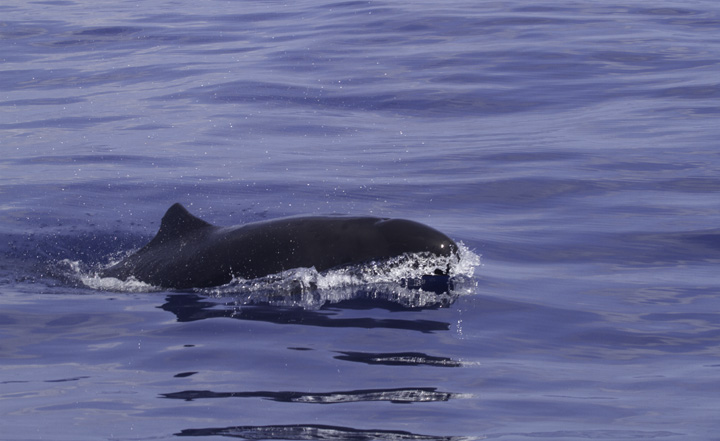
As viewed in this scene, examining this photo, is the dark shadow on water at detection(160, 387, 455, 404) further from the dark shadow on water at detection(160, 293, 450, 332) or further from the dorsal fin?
the dorsal fin

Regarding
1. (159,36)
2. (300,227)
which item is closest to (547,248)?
(300,227)

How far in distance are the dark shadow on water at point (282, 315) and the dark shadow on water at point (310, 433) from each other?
2.32 metres

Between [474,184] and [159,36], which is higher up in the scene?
[159,36]

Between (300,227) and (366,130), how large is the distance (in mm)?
10162

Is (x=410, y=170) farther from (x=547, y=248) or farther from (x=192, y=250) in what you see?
(x=192, y=250)

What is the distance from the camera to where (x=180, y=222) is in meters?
11.0

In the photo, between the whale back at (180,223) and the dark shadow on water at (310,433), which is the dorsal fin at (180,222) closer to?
the whale back at (180,223)

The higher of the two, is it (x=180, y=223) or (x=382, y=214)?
(x=180, y=223)

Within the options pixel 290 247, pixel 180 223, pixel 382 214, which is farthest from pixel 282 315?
pixel 382 214

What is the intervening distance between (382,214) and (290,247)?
12.7 ft

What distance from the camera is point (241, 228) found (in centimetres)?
1060

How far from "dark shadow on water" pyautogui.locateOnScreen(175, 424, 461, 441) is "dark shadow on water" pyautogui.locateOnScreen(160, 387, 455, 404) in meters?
0.54

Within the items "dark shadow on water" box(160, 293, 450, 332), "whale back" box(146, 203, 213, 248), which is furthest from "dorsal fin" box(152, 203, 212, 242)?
"dark shadow on water" box(160, 293, 450, 332)

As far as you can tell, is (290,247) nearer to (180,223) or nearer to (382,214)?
(180,223)
